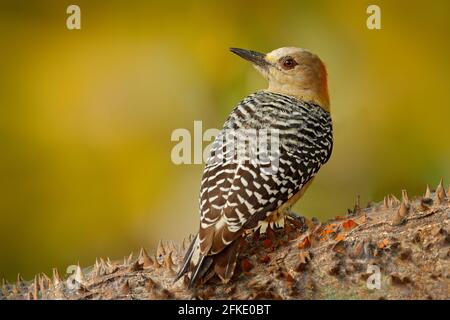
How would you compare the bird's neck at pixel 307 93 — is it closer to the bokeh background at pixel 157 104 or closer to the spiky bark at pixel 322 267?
the bokeh background at pixel 157 104

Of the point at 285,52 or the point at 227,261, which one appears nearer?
the point at 227,261

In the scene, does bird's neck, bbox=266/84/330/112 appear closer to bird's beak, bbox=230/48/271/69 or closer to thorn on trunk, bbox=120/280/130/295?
bird's beak, bbox=230/48/271/69

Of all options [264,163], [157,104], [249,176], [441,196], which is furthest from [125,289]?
[157,104]

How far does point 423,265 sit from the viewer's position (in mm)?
4168

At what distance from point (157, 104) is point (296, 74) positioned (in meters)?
2.36

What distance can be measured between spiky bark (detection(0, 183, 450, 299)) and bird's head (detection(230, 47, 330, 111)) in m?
1.69

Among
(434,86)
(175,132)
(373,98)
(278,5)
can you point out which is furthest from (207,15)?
(434,86)

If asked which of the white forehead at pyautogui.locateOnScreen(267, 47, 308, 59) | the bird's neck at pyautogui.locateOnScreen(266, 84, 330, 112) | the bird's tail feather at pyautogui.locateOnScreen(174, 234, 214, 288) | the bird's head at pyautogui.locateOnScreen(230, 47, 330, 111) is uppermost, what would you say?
the white forehead at pyautogui.locateOnScreen(267, 47, 308, 59)

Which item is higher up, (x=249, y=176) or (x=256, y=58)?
(x=256, y=58)

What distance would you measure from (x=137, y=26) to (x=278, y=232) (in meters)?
4.22

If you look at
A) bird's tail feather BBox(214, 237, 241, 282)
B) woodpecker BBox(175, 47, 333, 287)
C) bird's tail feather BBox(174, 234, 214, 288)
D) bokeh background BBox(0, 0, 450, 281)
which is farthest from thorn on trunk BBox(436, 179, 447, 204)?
bokeh background BBox(0, 0, 450, 281)

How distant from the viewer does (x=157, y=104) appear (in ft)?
26.7

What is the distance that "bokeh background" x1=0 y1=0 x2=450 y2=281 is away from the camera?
7723 millimetres

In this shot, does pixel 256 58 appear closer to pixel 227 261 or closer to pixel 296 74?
pixel 296 74
